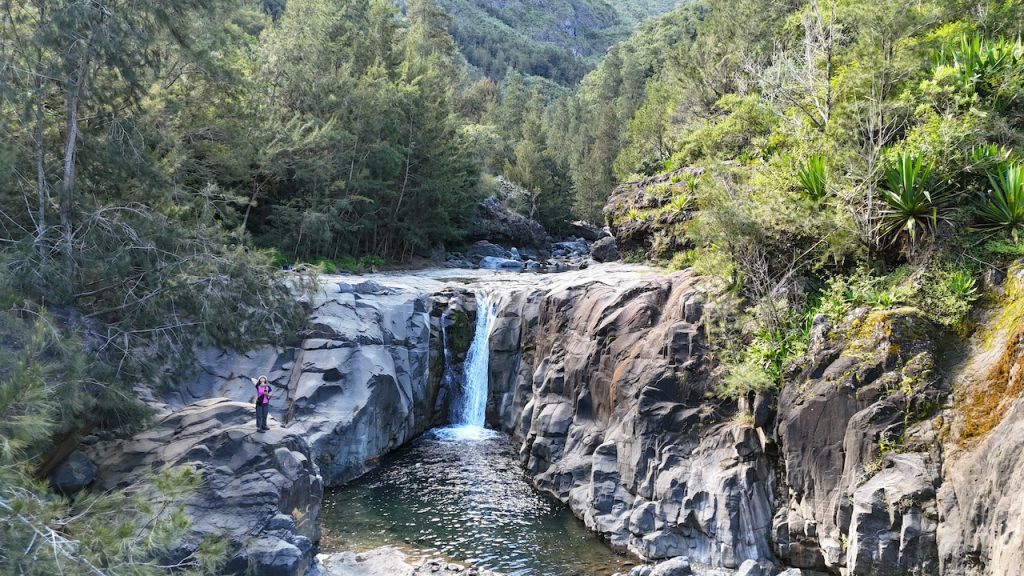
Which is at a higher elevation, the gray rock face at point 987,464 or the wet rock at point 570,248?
the wet rock at point 570,248

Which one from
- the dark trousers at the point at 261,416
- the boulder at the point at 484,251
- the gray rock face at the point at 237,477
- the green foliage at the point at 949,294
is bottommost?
the gray rock face at the point at 237,477

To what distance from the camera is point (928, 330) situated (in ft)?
33.7

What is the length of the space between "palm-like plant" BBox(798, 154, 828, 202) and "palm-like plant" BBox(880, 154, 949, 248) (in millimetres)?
1269

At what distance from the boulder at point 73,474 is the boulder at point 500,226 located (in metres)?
28.7

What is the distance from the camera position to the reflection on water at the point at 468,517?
11953mm

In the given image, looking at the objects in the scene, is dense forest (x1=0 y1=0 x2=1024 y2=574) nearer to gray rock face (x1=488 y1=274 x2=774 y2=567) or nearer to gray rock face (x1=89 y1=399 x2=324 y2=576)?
gray rock face (x1=89 y1=399 x2=324 y2=576)

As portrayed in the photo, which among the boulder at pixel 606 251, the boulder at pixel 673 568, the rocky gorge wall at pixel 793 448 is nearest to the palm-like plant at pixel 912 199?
the rocky gorge wall at pixel 793 448

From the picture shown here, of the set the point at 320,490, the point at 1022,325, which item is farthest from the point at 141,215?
the point at 1022,325

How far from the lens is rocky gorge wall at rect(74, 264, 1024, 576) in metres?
9.16

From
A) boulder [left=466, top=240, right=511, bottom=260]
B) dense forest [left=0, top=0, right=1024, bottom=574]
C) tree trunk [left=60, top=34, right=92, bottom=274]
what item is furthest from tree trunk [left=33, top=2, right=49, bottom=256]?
boulder [left=466, top=240, right=511, bottom=260]

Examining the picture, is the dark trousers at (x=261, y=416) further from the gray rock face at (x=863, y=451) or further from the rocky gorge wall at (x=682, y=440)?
the gray rock face at (x=863, y=451)

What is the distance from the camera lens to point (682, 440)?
1258 centimetres

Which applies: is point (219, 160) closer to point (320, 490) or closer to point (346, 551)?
point (320, 490)

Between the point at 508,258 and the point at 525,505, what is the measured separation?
75.9 ft
